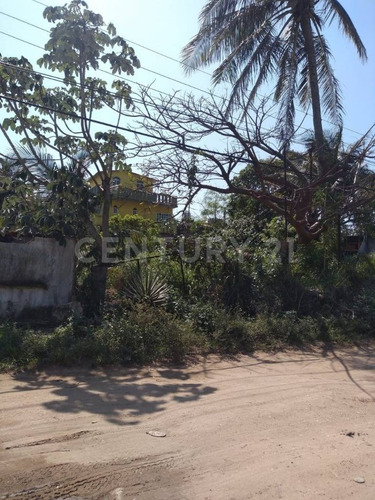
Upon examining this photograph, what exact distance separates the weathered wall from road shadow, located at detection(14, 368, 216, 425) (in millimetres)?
2605

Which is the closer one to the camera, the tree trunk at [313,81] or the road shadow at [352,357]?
the road shadow at [352,357]

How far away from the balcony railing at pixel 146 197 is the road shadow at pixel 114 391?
5.94 metres

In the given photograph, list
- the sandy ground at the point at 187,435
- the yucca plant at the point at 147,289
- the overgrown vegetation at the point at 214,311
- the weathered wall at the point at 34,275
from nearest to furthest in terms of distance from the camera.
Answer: the sandy ground at the point at 187,435
the overgrown vegetation at the point at 214,311
the weathered wall at the point at 34,275
the yucca plant at the point at 147,289

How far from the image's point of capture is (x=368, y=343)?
10641mm

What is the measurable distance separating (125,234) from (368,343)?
6088mm

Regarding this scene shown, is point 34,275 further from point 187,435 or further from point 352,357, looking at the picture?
point 352,357

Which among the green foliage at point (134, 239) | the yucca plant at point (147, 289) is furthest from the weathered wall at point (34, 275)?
the green foliage at point (134, 239)

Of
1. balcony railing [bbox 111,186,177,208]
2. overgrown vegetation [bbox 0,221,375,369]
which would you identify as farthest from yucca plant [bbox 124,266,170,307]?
balcony railing [bbox 111,186,177,208]

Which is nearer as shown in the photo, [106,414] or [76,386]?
[106,414]

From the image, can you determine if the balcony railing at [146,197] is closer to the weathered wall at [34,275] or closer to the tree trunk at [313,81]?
the weathered wall at [34,275]

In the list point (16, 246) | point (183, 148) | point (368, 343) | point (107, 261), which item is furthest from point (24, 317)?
point (368, 343)

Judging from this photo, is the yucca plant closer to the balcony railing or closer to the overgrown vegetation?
the overgrown vegetation

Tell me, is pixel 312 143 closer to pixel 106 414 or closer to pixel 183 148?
pixel 183 148

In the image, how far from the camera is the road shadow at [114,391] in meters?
5.66
